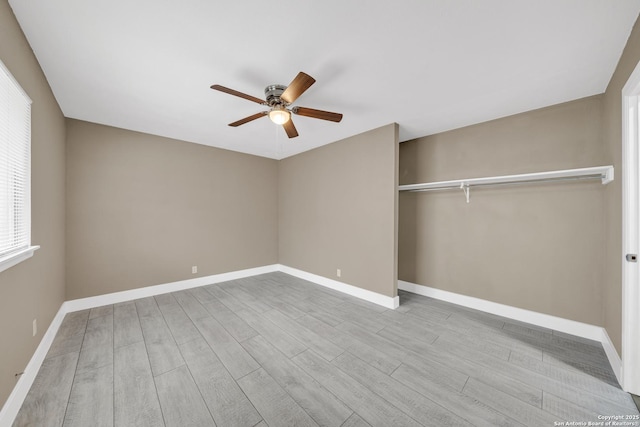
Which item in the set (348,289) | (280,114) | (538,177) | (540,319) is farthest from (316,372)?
(538,177)

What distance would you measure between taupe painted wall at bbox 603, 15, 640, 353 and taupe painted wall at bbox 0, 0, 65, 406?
4.19 meters

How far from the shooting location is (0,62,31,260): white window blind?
4.57 feet

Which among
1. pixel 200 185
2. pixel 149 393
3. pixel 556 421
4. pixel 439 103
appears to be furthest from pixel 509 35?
pixel 200 185

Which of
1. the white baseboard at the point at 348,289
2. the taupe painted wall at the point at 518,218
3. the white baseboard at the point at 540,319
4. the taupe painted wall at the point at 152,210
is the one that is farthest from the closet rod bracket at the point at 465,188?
the taupe painted wall at the point at 152,210

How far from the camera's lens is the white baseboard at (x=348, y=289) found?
317 cm

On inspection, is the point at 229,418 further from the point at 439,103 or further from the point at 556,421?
the point at 439,103

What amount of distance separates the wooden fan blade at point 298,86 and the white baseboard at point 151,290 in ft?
11.4

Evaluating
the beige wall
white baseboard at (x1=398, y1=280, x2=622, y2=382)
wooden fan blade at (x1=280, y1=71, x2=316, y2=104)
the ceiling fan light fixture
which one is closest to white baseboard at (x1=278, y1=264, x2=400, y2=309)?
the beige wall

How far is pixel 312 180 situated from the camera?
442 cm

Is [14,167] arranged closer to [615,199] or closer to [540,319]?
[615,199]

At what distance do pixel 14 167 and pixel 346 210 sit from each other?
3.39 m

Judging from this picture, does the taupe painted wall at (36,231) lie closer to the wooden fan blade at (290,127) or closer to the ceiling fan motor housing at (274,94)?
the ceiling fan motor housing at (274,94)

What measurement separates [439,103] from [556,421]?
2.80 metres

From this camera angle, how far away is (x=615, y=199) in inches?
76.8
